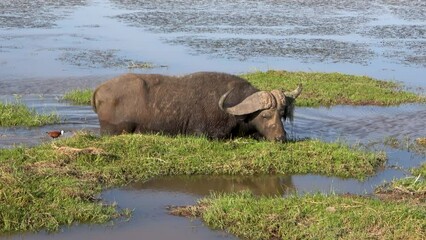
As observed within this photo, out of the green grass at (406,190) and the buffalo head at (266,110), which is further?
the buffalo head at (266,110)

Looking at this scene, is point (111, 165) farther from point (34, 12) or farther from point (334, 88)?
point (34, 12)

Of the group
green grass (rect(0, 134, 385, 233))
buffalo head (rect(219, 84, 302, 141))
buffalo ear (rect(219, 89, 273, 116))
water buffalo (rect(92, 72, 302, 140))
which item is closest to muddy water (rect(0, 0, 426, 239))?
green grass (rect(0, 134, 385, 233))

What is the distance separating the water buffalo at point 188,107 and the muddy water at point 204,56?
0.79 m

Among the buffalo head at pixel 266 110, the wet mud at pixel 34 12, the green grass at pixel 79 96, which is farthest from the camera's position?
the wet mud at pixel 34 12

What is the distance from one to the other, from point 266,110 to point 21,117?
3515 millimetres

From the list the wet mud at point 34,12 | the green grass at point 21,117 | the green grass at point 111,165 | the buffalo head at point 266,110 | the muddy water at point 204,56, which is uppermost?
the buffalo head at point 266,110

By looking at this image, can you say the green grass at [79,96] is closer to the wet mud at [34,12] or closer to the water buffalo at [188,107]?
the water buffalo at [188,107]

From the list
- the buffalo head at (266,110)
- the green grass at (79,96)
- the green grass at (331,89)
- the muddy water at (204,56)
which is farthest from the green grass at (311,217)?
the green grass at (331,89)

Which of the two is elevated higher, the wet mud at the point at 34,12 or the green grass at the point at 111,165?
the green grass at the point at 111,165

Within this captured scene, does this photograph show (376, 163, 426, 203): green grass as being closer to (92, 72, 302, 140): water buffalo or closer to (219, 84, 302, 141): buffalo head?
(219, 84, 302, 141): buffalo head

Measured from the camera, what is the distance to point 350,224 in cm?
623

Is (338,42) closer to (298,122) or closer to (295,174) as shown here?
(298,122)

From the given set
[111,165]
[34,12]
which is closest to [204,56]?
[34,12]

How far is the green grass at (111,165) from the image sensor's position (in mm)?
6340
